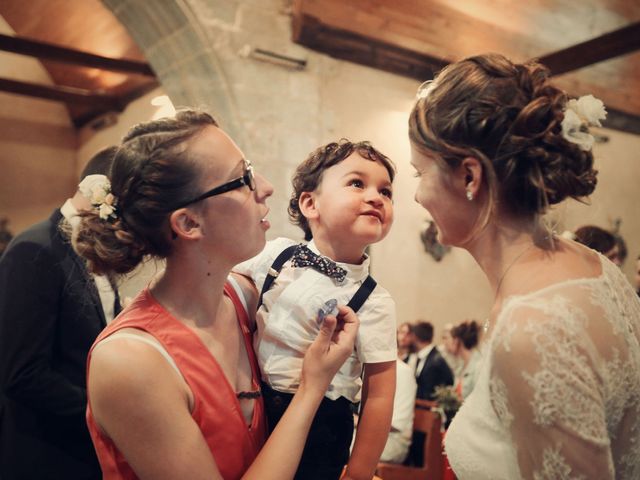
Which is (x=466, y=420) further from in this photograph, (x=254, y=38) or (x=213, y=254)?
(x=254, y=38)

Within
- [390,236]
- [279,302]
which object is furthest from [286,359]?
[390,236]

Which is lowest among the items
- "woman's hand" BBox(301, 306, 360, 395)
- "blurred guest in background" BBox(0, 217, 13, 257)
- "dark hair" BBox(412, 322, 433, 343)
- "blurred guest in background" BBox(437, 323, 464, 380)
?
"blurred guest in background" BBox(0, 217, 13, 257)

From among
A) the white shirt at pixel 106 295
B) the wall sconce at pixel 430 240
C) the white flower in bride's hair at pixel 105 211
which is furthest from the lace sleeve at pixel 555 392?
the wall sconce at pixel 430 240

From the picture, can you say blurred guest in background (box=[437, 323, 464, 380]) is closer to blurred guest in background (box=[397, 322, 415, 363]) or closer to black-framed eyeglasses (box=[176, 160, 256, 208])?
blurred guest in background (box=[397, 322, 415, 363])

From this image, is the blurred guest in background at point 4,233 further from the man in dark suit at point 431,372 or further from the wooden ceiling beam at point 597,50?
the wooden ceiling beam at point 597,50

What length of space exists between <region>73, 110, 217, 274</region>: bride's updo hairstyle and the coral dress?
0.51 feet

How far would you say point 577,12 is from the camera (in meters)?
6.64

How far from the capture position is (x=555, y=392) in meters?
1.05

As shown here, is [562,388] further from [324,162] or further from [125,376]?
[324,162]

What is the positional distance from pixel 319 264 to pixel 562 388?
840 mm

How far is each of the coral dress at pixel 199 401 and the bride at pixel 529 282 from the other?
51cm

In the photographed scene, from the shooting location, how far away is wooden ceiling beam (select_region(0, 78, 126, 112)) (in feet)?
26.4

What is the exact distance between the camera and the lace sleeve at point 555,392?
1.06 meters

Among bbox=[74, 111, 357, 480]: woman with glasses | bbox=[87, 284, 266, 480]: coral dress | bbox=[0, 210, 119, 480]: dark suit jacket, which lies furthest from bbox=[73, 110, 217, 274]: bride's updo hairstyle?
bbox=[0, 210, 119, 480]: dark suit jacket
